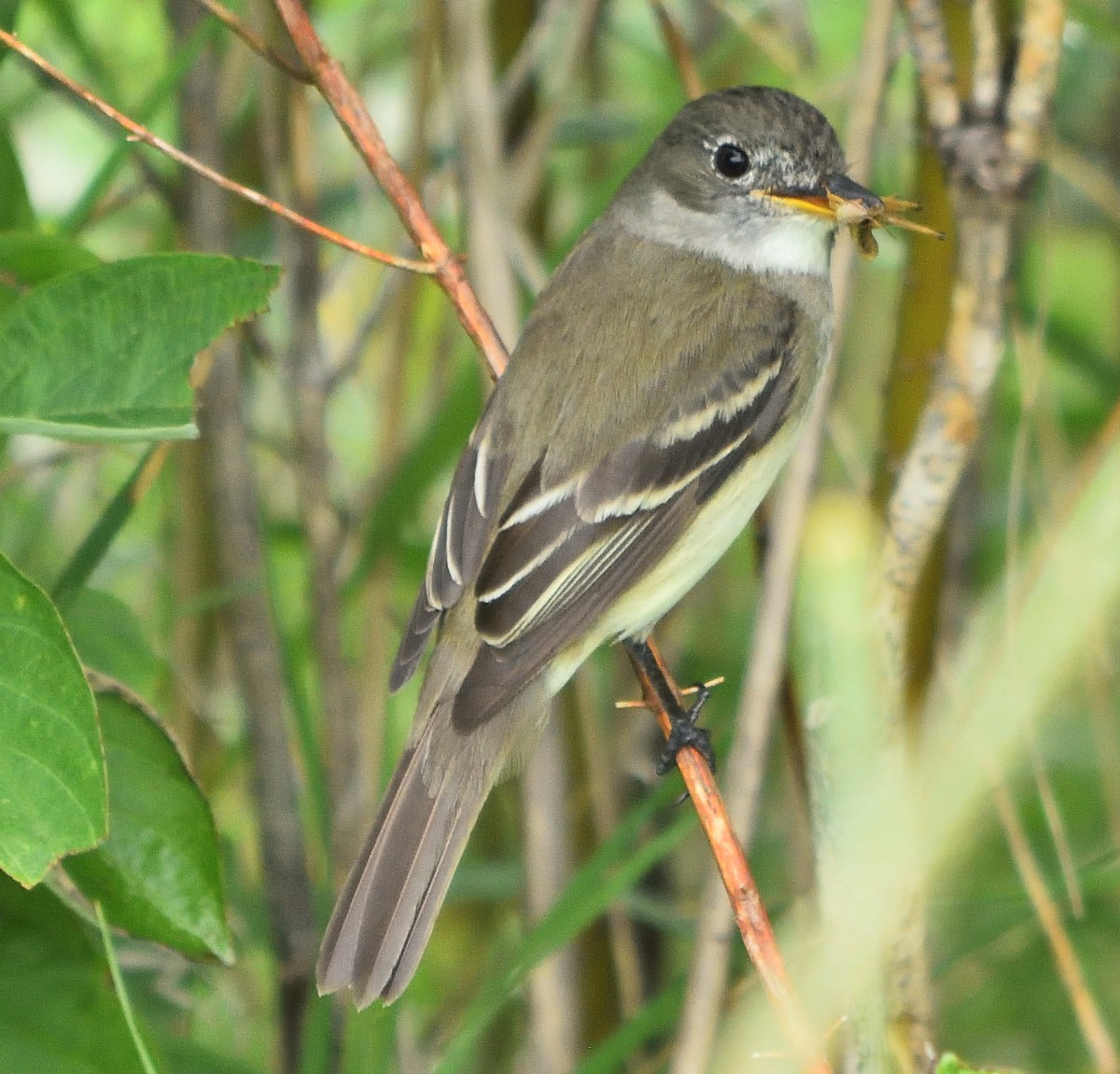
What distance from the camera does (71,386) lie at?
1.79 m

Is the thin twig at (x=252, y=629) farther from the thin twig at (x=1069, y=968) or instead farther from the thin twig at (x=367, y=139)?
the thin twig at (x=1069, y=968)

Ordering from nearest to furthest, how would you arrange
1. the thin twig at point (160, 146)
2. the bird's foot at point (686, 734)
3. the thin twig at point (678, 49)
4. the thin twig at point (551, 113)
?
the thin twig at point (160, 146), the bird's foot at point (686, 734), the thin twig at point (678, 49), the thin twig at point (551, 113)

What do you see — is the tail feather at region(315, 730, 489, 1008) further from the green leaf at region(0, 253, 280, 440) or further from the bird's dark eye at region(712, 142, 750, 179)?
the bird's dark eye at region(712, 142, 750, 179)

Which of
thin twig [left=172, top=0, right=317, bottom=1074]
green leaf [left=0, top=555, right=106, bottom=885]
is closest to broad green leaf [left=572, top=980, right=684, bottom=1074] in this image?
thin twig [left=172, top=0, right=317, bottom=1074]

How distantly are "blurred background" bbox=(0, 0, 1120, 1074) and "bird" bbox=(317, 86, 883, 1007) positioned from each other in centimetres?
16

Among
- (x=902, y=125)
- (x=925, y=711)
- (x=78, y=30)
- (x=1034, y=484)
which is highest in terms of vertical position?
(x=902, y=125)

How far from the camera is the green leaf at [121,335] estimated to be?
1.77m

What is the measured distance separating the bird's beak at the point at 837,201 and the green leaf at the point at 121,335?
3.18ft

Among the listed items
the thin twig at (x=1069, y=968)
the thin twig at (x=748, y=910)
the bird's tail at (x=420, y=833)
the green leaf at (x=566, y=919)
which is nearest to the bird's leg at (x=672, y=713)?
the green leaf at (x=566, y=919)

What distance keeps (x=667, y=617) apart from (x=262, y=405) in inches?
71.2

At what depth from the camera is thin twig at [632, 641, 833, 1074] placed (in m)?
1.19

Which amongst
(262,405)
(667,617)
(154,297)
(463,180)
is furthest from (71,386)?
(262,405)

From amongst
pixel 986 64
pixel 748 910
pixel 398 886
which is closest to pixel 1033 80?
pixel 986 64

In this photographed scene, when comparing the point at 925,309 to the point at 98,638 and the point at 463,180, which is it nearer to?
the point at 463,180
